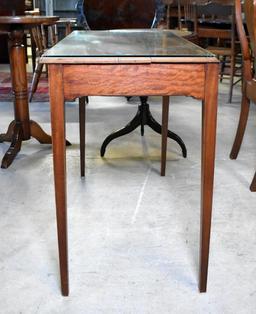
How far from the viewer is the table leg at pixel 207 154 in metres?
1.10

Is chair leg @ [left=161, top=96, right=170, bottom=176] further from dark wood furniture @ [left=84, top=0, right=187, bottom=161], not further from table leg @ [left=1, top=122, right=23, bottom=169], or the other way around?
table leg @ [left=1, top=122, right=23, bottom=169]

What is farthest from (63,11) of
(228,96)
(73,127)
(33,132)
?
(33,132)

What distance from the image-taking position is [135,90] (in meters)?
1.10

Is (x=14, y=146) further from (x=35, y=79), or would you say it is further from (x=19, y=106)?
(x=35, y=79)

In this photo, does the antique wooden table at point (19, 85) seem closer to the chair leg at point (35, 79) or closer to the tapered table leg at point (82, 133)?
the tapered table leg at point (82, 133)

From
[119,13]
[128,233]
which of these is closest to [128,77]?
[128,233]

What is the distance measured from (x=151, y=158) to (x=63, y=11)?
4711 mm

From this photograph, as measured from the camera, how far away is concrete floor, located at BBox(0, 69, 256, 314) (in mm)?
1261

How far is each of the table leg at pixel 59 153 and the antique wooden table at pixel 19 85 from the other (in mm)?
1155

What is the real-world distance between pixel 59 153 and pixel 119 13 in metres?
1.90

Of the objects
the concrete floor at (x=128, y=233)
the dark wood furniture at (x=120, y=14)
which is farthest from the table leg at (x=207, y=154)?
the dark wood furniture at (x=120, y=14)

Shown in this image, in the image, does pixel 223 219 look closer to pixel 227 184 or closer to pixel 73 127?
pixel 227 184

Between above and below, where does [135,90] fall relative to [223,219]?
above

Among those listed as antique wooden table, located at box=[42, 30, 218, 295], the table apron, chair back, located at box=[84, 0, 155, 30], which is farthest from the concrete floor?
chair back, located at box=[84, 0, 155, 30]
